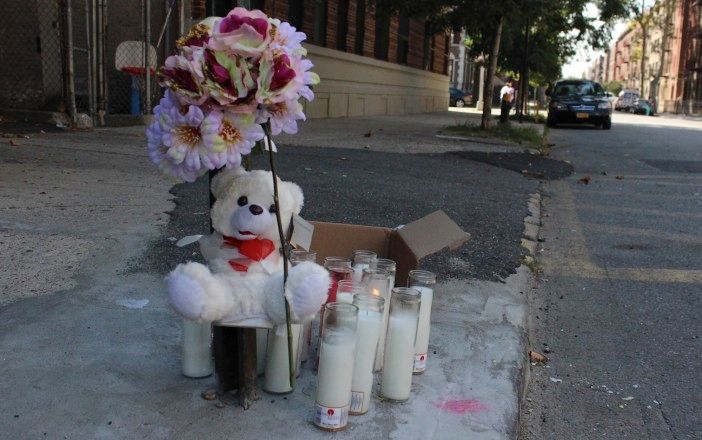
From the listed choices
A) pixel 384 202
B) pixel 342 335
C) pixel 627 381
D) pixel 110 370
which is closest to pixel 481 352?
pixel 627 381

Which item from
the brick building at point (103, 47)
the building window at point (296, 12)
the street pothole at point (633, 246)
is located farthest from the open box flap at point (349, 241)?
the building window at point (296, 12)

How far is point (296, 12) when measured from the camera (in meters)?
17.1

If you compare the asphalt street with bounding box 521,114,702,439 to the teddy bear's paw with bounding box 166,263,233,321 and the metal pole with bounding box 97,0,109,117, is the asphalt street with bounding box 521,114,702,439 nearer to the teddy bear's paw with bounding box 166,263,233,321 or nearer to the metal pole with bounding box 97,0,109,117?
the teddy bear's paw with bounding box 166,263,233,321

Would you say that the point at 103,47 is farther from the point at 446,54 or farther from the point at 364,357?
the point at 446,54

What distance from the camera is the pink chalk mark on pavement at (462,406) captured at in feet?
8.21

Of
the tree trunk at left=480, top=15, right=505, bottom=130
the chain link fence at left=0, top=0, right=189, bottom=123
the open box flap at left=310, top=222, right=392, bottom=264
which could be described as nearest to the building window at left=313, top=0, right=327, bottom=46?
the tree trunk at left=480, top=15, right=505, bottom=130

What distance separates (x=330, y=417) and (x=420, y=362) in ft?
1.97

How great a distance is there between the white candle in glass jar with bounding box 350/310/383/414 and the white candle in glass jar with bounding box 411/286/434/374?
0.34m

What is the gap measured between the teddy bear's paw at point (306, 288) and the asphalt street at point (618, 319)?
1.04m

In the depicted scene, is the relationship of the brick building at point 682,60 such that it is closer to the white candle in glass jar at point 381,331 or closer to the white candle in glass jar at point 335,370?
the white candle in glass jar at point 381,331

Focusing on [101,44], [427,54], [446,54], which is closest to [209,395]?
[101,44]

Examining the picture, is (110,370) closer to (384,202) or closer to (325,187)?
(384,202)

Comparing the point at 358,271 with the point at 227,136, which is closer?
the point at 227,136

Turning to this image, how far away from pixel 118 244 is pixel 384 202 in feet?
8.83
